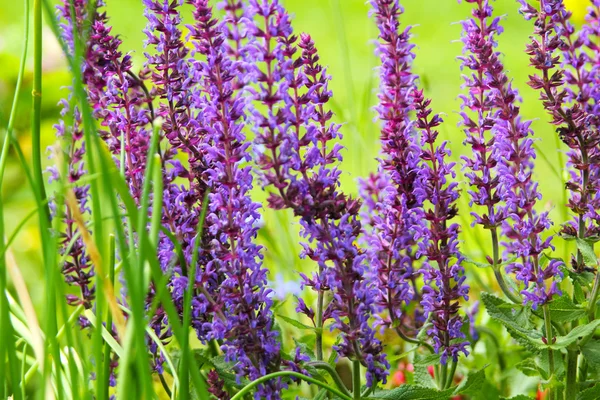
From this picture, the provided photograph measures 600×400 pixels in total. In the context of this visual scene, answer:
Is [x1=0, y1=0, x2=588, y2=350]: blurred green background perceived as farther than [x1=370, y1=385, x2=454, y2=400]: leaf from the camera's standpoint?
Yes

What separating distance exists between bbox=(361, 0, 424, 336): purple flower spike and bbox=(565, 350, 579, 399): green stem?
34 cm

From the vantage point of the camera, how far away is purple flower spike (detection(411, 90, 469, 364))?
1.47m

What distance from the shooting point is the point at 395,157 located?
57.2 inches

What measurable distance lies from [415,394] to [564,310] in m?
0.33

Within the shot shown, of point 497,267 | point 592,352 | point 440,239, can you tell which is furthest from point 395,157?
point 592,352

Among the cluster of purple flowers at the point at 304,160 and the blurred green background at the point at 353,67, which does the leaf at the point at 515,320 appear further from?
the blurred green background at the point at 353,67

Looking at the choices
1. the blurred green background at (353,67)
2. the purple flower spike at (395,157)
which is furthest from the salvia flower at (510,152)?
the blurred green background at (353,67)

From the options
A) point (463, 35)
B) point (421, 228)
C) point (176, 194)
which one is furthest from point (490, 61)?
point (176, 194)

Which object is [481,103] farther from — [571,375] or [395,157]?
[571,375]

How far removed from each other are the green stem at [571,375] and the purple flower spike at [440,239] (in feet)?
0.66

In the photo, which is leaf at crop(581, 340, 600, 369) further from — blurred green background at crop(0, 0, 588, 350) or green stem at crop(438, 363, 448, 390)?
blurred green background at crop(0, 0, 588, 350)

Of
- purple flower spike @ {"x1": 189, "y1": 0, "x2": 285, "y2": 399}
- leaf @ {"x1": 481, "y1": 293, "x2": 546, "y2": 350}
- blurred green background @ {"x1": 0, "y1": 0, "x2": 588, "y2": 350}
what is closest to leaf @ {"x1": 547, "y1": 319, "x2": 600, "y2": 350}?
leaf @ {"x1": 481, "y1": 293, "x2": 546, "y2": 350}

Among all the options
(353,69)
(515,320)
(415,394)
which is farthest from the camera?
(353,69)

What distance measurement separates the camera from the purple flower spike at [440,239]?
1472mm
